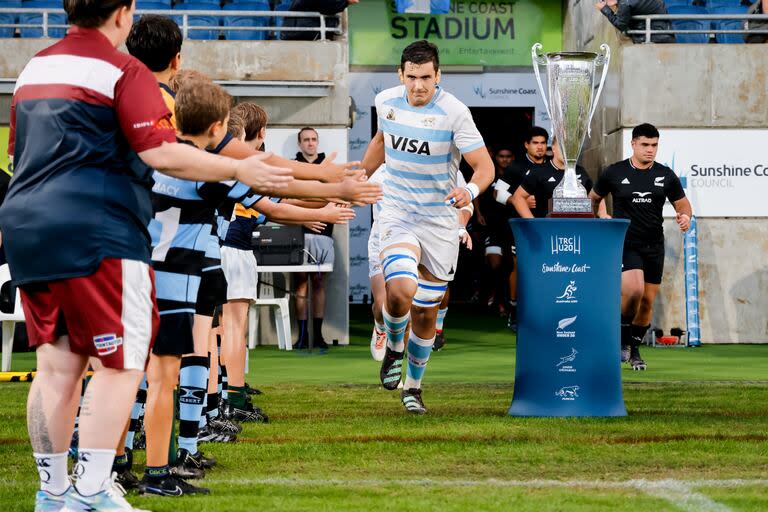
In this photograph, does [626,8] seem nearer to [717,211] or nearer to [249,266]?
[717,211]

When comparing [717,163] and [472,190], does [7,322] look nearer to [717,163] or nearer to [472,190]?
[472,190]

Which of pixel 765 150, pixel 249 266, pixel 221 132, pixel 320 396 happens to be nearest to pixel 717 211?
pixel 765 150

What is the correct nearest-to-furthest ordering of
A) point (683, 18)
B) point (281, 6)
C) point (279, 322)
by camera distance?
point (279, 322), point (683, 18), point (281, 6)

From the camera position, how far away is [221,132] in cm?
522

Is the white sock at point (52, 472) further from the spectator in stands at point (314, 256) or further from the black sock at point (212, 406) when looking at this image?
the spectator in stands at point (314, 256)

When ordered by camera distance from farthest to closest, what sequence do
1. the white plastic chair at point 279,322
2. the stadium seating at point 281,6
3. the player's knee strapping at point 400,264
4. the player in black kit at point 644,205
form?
the stadium seating at point 281,6, the white plastic chair at point 279,322, the player in black kit at point 644,205, the player's knee strapping at point 400,264

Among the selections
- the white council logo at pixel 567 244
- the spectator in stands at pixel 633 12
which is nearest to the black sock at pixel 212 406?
the white council logo at pixel 567 244

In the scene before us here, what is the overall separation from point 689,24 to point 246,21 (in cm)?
571

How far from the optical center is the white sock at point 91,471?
14.0 feet

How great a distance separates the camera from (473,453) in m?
6.18

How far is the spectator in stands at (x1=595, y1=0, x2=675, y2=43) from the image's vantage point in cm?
1535

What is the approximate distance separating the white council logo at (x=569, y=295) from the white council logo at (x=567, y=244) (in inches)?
7.4

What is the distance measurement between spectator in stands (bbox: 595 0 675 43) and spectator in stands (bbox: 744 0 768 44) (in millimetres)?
993

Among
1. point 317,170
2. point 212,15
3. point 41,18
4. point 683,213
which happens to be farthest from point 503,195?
point 317,170
